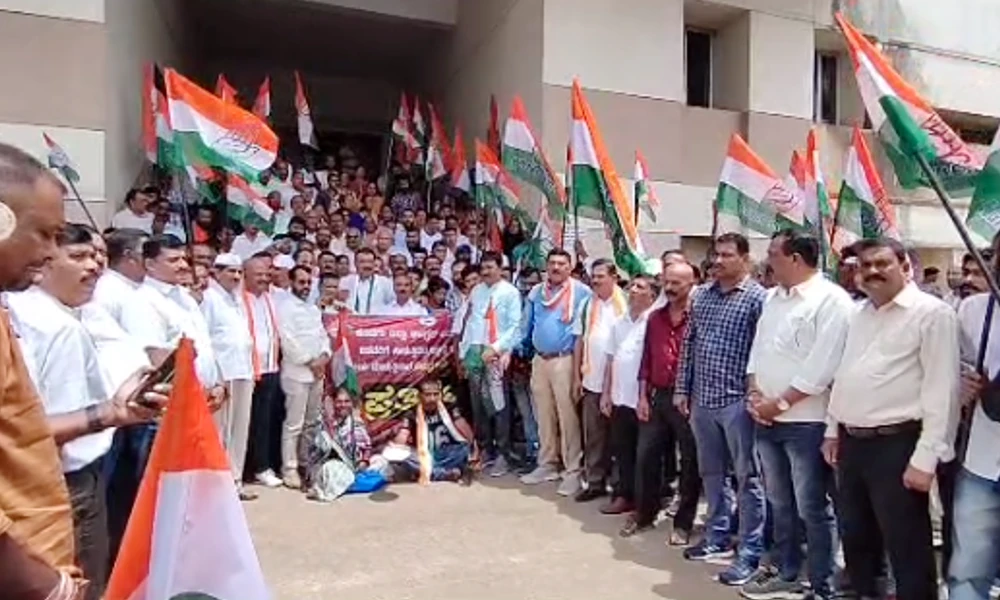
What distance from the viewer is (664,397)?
5.91 meters

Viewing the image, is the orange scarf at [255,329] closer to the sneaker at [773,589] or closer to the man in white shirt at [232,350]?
the man in white shirt at [232,350]

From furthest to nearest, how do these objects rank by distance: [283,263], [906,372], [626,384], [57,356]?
[283,263]
[626,384]
[906,372]
[57,356]

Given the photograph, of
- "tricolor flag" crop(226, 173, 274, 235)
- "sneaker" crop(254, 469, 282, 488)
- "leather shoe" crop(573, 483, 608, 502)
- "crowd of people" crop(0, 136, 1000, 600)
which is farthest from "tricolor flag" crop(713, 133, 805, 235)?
"tricolor flag" crop(226, 173, 274, 235)

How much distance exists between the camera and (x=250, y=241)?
9.77 meters

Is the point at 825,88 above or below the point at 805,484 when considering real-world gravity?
above

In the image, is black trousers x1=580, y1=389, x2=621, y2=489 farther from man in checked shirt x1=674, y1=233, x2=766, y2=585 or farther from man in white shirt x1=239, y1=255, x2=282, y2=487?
man in white shirt x1=239, y1=255, x2=282, y2=487

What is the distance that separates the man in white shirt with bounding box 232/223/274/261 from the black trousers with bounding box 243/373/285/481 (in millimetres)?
2627

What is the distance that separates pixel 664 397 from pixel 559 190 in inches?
109

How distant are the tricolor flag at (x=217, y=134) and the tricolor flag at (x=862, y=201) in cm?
477

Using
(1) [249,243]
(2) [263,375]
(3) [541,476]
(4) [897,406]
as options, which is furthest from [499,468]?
(4) [897,406]

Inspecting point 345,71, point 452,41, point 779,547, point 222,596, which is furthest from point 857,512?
point 345,71

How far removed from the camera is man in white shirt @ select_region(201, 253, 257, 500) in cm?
675

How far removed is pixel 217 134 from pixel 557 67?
214 inches

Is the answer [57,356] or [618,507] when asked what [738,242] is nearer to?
[618,507]
